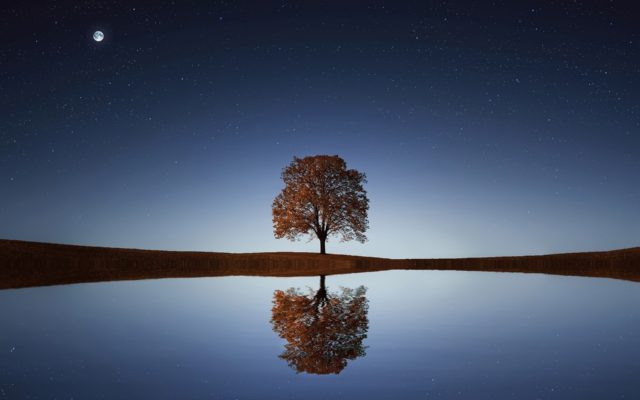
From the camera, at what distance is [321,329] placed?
10094 mm

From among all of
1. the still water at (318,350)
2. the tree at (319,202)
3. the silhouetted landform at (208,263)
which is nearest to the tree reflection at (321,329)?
the still water at (318,350)

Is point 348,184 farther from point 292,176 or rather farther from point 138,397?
point 138,397

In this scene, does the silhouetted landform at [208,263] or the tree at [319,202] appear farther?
the tree at [319,202]

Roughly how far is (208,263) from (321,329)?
3768cm

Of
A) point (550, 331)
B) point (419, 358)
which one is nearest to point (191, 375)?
point (419, 358)

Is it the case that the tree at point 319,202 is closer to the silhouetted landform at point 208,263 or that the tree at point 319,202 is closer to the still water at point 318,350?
the silhouetted landform at point 208,263

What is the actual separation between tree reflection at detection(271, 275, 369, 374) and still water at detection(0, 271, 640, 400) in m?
0.04

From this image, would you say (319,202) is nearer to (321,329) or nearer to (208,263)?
(208,263)

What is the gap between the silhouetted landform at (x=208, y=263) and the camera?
118ft

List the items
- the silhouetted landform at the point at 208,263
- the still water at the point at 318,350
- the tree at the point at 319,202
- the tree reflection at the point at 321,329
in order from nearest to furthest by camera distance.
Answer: the still water at the point at 318,350
the tree reflection at the point at 321,329
the silhouetted landform at the point at 208,263
the tree at the point at 319,202

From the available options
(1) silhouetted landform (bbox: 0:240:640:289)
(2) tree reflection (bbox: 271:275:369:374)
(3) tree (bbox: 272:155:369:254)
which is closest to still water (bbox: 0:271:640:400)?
(2) tree reflection (bbox: 271:275:369:374)

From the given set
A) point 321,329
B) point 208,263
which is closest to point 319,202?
point 208,263

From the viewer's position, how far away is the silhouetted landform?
118 feet

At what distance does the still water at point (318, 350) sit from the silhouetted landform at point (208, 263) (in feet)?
66.5
